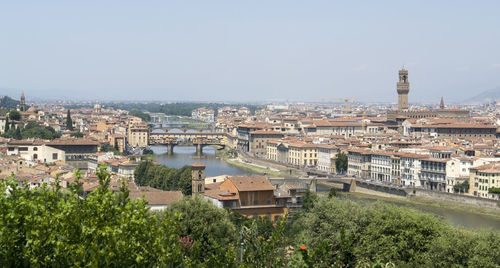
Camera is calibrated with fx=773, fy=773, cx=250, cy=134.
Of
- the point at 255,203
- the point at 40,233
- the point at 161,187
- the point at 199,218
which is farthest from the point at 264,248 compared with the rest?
the point at 161,187

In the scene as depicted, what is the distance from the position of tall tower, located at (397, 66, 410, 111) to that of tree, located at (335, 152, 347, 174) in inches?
1028

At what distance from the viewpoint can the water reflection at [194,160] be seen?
141 ft

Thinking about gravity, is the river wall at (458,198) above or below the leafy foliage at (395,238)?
below

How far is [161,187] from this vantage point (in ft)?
92.4

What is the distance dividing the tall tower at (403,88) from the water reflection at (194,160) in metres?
17.1

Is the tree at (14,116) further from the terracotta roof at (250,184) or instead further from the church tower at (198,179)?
the terracotta roof at (250,184)

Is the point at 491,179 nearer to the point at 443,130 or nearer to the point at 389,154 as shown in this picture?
the point at 389,154

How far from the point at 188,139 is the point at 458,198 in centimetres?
3678

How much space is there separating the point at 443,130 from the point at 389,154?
1480 centimetres

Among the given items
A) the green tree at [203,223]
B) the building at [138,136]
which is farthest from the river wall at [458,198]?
the building at [138,136]

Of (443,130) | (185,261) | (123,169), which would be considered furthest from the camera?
(443,130)

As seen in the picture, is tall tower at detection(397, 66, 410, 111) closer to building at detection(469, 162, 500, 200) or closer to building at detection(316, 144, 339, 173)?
building at detection(316, 144, 339, 173)

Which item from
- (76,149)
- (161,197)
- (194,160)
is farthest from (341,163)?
(161,197)

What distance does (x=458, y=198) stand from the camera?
30047 millimetres
